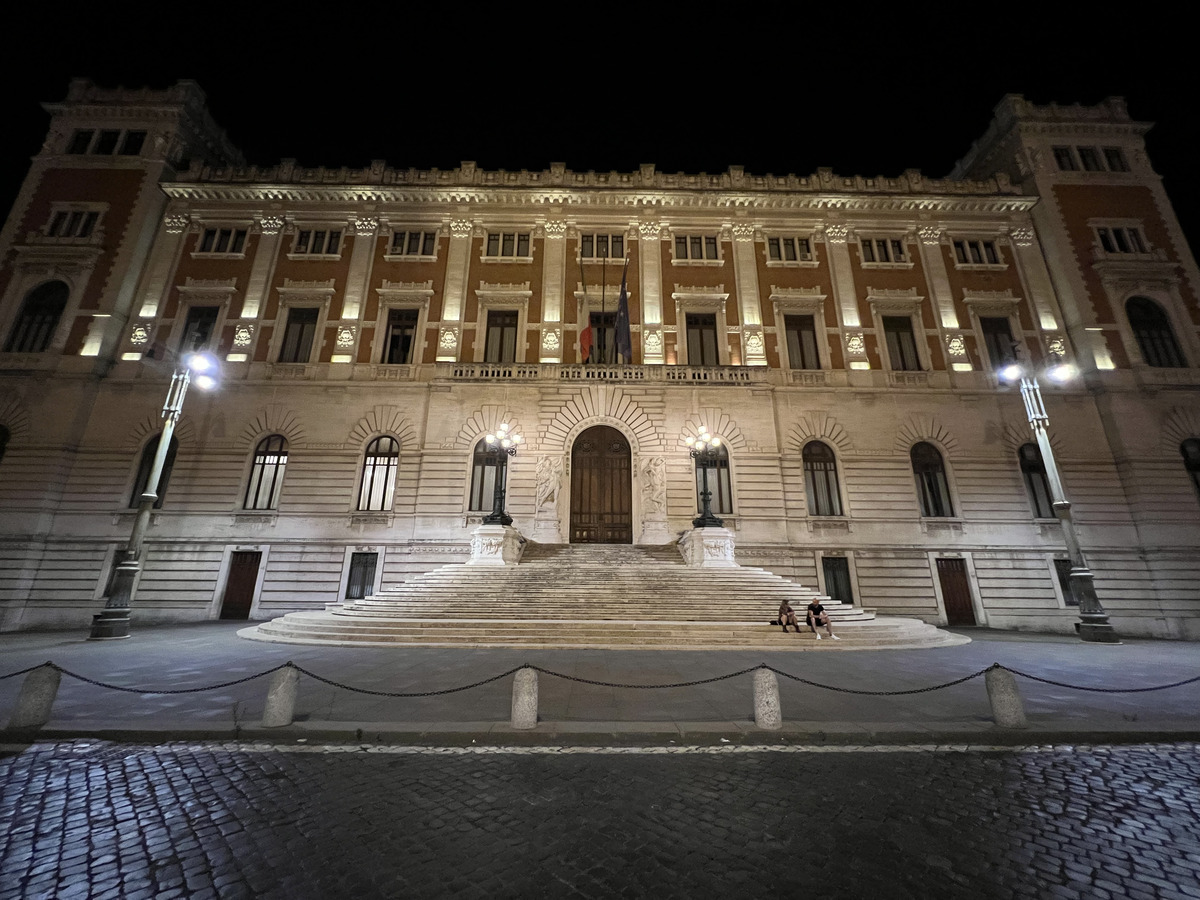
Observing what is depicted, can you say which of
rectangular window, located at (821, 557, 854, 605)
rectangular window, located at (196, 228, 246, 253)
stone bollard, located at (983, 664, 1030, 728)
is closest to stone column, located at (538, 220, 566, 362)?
rectangular window, located at (821, 557, 854, 605)

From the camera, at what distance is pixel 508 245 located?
21.2 m

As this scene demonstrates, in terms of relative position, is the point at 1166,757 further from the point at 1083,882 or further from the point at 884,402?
the point at 884,402

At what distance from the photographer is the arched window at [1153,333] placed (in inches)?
747

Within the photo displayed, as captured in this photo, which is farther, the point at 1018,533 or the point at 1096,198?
the point at 1096,198

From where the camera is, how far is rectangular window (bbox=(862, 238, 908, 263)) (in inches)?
830

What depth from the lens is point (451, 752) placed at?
4.88 m

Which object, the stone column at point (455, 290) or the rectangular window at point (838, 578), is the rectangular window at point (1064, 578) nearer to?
the rectangular window at point (838, 578)

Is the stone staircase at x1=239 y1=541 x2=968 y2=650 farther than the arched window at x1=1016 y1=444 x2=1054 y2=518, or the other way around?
the arched window at x1=1016 y1=444 x2=1054 y2=518

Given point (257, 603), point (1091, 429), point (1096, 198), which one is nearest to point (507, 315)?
point (257, 603)

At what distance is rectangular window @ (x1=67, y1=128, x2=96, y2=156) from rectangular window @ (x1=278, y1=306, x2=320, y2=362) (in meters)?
12.3

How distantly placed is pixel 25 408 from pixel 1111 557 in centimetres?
4025

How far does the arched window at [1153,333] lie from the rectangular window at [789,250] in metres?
13.4

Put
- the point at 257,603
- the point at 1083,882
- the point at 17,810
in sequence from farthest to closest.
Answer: the point at 257,603
the point at 17,810
the point at 1083,882

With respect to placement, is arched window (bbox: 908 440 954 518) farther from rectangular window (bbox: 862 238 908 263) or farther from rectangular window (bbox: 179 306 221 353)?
rectangular window (bbox: 179 306 221 353)
